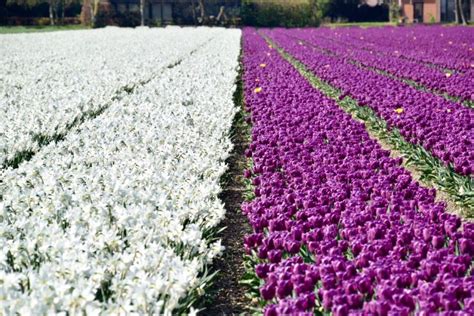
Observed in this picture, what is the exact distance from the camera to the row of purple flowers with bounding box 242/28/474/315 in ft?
12.1

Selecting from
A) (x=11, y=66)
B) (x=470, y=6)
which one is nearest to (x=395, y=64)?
(x=11, y=66)

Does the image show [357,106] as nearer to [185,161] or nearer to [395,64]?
[185,161]

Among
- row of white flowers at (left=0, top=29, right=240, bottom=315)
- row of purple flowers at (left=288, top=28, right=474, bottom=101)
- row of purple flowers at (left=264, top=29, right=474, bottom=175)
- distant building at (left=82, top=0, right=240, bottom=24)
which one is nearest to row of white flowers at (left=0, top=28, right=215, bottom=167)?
row of white flowers at (left=0, top=29, right=240, bottom=315)

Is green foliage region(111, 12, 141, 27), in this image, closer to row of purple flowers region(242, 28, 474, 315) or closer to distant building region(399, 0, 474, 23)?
distant building region(399, 0, 474, 23)

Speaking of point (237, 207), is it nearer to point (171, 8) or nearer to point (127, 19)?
point (127, 19)

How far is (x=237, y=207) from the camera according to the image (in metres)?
7.04

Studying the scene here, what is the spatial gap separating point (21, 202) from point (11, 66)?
687 inches

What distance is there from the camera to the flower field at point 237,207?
383 cm

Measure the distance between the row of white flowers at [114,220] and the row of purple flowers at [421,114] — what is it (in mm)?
2311

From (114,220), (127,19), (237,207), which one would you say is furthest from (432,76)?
(127,19)

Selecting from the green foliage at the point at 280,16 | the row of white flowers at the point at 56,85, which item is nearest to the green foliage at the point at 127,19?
the green foliage at the point at 280,16

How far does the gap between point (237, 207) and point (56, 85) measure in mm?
10155

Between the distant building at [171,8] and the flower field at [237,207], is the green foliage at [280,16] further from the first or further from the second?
the flower field at [237,207]

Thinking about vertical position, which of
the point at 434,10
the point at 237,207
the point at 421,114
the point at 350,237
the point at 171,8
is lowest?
the point at 237,207
